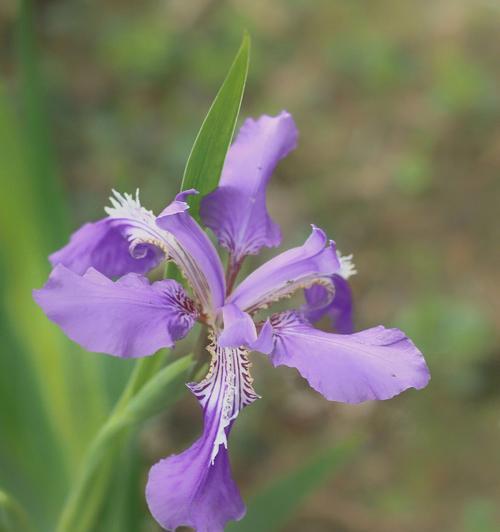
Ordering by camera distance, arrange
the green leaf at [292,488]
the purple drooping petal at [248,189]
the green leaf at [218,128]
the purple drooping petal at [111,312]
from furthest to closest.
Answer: the green leaf at [292,488] → the purple drooping petal at [248,189] → the green leaf at [218,128] → the purple drooping petal at [111,312]

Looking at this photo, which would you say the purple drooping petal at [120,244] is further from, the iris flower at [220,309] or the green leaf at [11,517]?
the green leaf at [11,517]

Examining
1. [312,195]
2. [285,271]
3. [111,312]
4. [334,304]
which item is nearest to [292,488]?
[334,304]

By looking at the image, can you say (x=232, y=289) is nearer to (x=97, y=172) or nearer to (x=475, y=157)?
(x=97, y=172)

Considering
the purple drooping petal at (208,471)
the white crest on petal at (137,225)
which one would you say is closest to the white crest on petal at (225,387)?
the purple drooping petal at (208,471)

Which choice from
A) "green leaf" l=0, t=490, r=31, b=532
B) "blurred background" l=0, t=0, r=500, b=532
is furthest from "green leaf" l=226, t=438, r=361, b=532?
"green leaf" l=0, t=490, r=31, b=532

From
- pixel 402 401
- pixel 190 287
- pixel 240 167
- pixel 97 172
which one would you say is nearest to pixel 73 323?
pixel 190 287

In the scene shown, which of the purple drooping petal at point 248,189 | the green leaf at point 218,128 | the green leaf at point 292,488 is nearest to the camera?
the green leaf at point 218,128

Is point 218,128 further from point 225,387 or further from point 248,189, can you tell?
point 225,387
